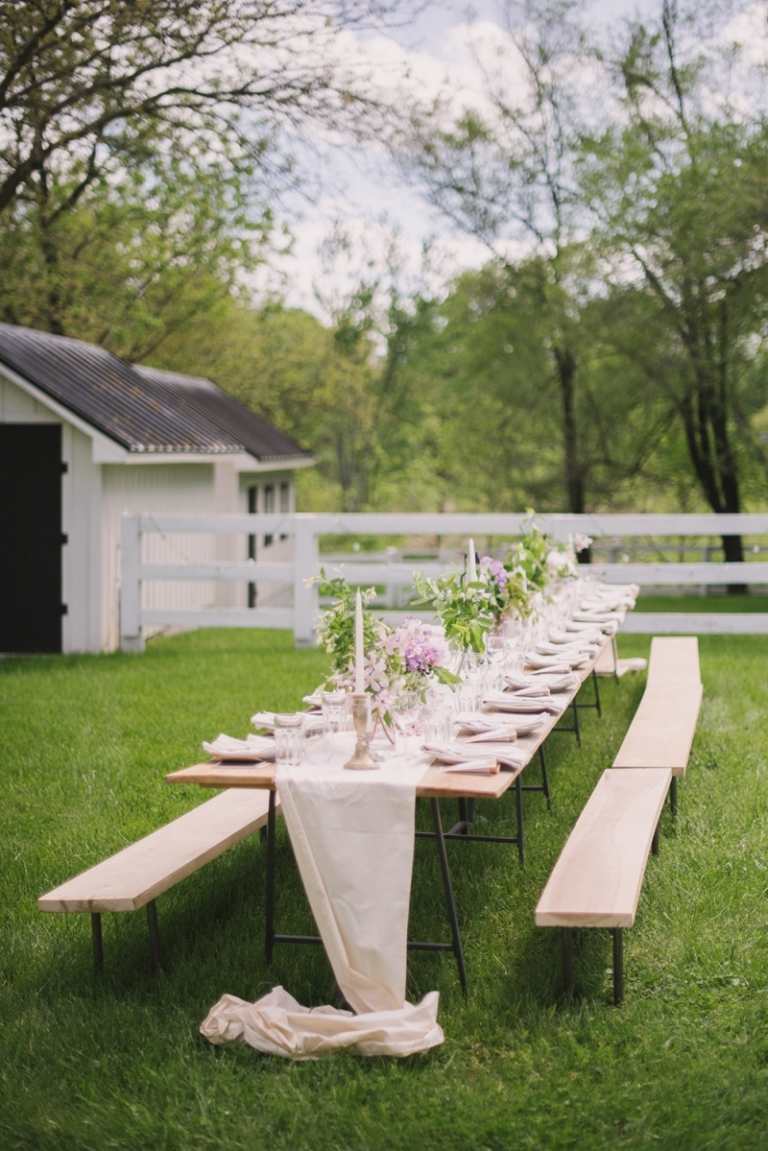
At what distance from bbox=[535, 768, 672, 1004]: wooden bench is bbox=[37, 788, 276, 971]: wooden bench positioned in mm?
1552

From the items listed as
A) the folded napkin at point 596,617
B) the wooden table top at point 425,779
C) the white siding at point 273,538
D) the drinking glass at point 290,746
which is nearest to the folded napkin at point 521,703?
the wooden table top at point 425,779

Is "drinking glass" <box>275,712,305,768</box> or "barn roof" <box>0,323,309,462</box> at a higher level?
"barn roof" <box>0,323,309,462</box>

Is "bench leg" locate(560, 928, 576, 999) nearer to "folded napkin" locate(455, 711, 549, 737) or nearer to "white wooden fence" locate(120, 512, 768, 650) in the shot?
"folded napkin" locate(455, 711, 549, 737)

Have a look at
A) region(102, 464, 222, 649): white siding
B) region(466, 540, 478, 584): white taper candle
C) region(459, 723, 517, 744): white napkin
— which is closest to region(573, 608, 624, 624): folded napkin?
region(466, 540, 478, 584): white taper candle

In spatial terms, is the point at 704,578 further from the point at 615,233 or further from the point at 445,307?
the point at 445,307

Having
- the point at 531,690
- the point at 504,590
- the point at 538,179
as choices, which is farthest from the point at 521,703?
the point at 538,179

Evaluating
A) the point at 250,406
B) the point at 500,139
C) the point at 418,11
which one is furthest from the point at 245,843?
the point at 250,406

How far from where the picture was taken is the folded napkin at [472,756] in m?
5.94

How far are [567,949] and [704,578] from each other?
11126 mm

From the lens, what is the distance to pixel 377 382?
159 ft

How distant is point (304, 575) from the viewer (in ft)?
53.4

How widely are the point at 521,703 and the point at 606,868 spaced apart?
1268 mm

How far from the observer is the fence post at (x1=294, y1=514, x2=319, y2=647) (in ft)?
54.0

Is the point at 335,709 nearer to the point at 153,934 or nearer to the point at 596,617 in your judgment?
the point at 153,934
